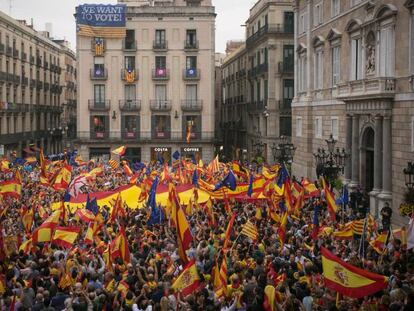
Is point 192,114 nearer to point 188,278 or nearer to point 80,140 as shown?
point 80,140

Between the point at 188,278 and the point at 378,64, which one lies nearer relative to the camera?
the point at 188,278

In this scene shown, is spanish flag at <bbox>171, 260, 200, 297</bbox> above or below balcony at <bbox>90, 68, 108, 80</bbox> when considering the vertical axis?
below

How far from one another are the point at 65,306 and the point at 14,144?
5090 centimetres

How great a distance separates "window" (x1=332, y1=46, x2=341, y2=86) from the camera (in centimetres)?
3272

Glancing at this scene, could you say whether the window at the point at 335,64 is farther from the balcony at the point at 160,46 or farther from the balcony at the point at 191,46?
the balcony at the point at 160,46

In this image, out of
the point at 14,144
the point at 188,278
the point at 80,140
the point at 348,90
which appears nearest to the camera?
the point at 188,278

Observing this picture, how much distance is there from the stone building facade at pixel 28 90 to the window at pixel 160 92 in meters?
12.2

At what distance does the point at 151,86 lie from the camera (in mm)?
56438

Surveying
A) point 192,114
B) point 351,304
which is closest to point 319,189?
point 351,304

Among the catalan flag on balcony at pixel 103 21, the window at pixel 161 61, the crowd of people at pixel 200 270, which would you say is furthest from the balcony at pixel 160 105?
the crowd of people at pixel 200 270

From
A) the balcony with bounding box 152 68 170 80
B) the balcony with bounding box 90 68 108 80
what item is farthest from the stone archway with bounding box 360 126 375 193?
the balcony with bounding box 90 68 108 80

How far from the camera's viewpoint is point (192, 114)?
186ft

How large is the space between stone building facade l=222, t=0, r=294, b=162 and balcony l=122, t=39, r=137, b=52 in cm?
1112

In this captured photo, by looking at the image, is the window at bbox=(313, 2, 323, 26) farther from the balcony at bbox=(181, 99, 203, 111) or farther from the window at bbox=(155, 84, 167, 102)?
the window at bbox=(155, 84, 167, 102)
